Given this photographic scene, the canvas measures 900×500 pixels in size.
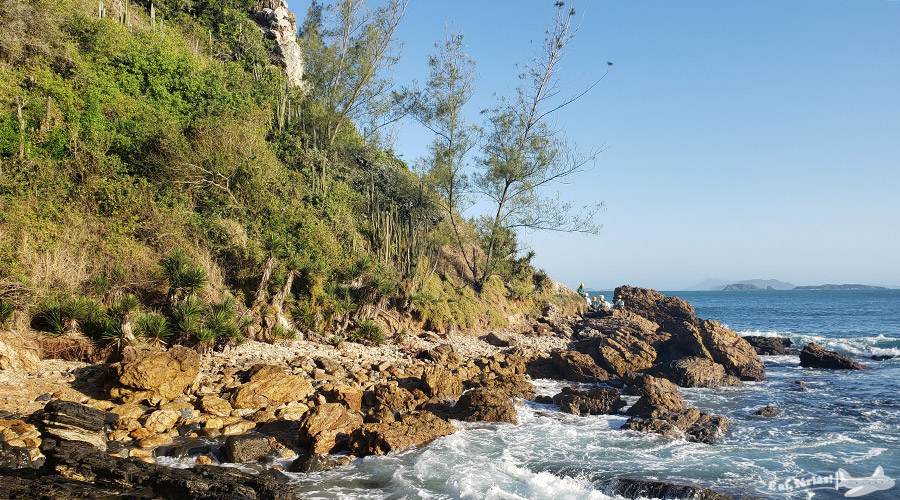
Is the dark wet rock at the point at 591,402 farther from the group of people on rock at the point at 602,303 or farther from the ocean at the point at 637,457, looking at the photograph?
the group of people on rock at the point at 602,303

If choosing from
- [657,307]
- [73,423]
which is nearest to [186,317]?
[73,423]

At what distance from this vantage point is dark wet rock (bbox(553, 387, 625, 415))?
13.3m

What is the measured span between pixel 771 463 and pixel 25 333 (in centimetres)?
1640

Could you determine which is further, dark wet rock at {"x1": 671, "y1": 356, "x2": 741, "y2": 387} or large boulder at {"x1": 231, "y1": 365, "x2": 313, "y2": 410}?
dark wet rock at {"x1": 671, "y1": 356, "x2": 741, "y2": 387}

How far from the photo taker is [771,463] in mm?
10141

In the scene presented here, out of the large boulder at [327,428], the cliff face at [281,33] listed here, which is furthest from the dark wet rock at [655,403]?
the cliff face at [281,33]

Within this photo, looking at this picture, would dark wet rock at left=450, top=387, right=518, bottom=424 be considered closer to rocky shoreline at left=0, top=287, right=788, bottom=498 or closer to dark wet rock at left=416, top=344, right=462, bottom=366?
rocky shoreline at left=0, top=287, right=788, bottom=498

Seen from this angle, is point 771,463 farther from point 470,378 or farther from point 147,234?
point 147,234

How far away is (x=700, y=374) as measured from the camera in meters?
17.4

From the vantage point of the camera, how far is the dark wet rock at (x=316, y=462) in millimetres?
8719

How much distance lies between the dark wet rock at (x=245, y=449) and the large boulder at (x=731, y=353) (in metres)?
16.6

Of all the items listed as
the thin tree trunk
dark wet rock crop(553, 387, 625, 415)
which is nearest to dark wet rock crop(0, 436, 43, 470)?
the thin tree trunk

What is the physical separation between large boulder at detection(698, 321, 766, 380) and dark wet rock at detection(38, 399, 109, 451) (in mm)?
19159

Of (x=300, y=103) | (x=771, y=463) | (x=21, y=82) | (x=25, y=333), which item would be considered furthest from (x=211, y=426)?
(x=300, y=103)
